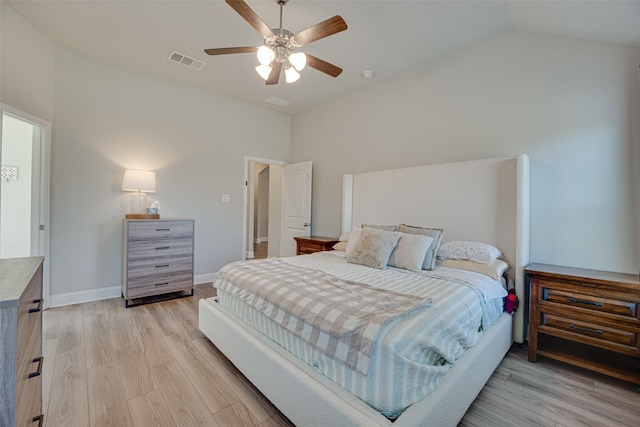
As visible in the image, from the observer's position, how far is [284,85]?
3934mm

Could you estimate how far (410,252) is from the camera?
2.44 m

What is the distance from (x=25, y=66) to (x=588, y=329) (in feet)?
17.6

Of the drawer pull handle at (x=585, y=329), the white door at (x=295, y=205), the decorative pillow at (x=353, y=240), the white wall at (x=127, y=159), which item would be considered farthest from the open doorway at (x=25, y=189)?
the drawer pull handle at (x=585, y=329)

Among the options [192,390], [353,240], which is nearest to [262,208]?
[353,240]

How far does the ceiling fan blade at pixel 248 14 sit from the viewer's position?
167cm

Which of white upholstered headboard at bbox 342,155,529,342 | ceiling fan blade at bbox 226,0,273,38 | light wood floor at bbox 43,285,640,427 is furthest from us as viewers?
white upholstered headboard at bbox 342,155,529,342

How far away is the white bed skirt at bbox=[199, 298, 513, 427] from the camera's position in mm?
1155

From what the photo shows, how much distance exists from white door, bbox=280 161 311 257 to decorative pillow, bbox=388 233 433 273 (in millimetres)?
2282

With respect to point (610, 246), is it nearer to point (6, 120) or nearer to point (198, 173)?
point (198, 173)

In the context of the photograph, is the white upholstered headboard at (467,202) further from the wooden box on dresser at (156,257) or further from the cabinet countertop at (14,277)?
the cabinet countertop at (14,277)

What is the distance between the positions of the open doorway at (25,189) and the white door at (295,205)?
3117 mm

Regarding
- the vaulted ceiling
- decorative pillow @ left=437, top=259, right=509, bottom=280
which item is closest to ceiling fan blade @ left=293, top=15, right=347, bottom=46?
the vaulted ceiling

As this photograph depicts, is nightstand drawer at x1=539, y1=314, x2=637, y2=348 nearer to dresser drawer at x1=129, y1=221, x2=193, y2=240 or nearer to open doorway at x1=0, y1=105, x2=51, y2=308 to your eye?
dresser drawer at x1=129, y1=221, x2=193, y2=240

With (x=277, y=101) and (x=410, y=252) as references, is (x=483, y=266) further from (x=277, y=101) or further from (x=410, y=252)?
(x=277, y=101)
